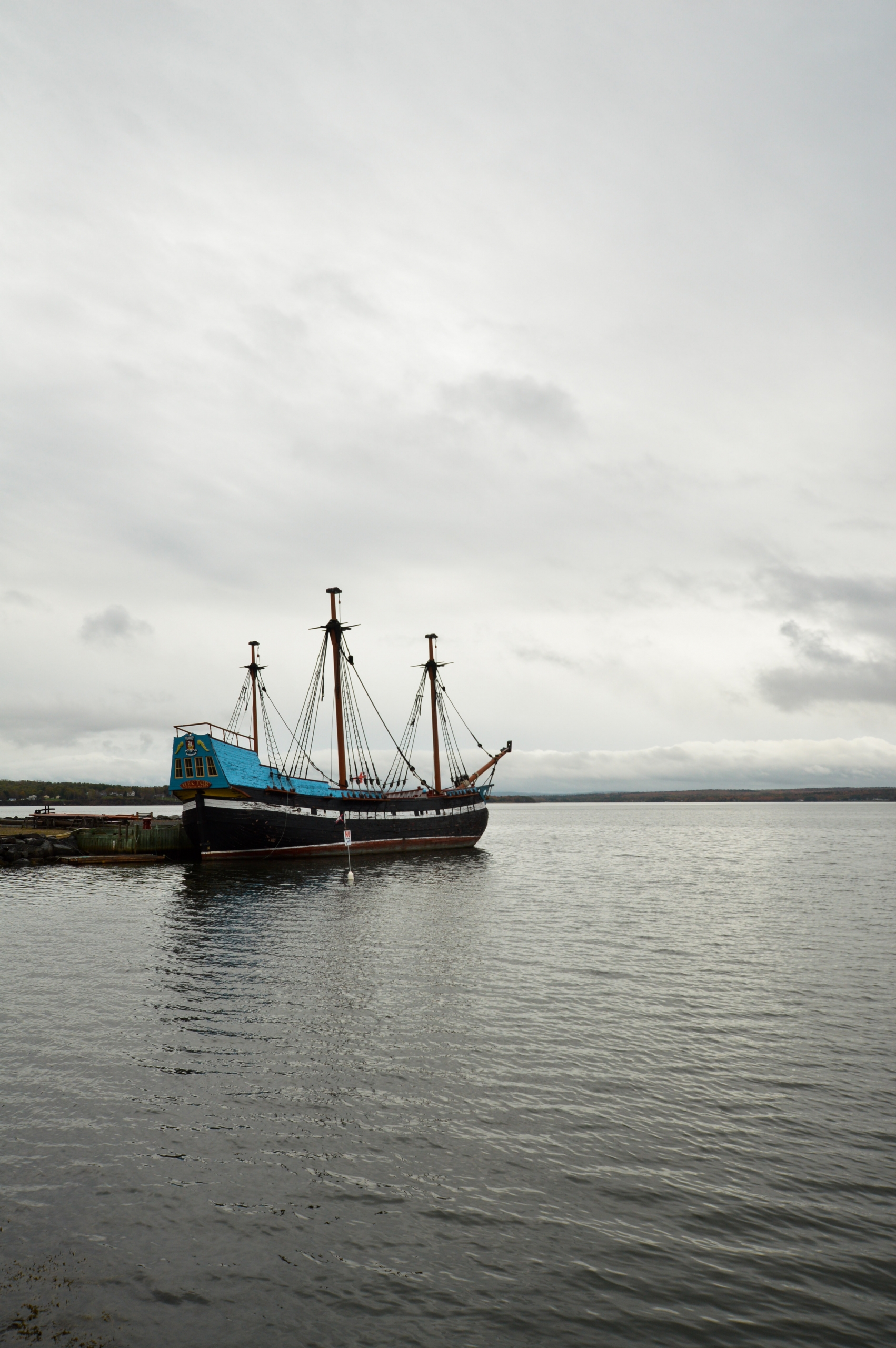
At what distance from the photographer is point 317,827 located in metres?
57.1

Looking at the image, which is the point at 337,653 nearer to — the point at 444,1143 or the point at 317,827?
the point at 317,827

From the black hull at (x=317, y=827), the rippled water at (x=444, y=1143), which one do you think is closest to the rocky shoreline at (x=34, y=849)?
the black hull at (x=317, y=827)

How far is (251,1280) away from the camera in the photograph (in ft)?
25.3

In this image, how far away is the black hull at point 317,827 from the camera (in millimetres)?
53156

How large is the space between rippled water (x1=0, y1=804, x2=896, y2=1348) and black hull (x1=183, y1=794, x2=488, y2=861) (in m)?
27.5

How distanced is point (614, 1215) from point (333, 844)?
51.1 m

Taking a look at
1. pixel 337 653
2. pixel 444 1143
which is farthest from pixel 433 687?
pixel 444 1143

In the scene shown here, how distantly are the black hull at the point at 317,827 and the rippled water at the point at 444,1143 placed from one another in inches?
1083

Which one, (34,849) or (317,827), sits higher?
(317,827)

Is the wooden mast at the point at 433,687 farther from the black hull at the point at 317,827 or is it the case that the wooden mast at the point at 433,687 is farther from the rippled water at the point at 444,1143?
the rippled water at the point at 444,1143

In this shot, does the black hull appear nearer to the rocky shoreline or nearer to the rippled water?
the rocky shoreline

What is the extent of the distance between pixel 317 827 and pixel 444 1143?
47668 millimetres

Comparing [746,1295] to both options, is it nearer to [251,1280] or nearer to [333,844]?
[251,1280]

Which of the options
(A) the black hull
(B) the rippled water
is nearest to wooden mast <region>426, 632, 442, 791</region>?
(A) the black hull
